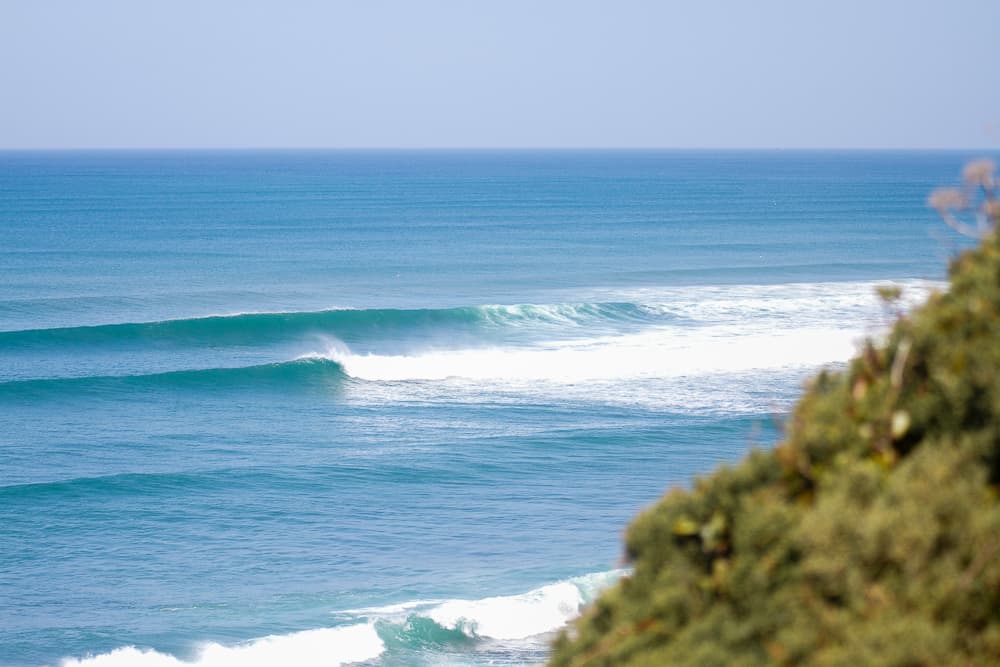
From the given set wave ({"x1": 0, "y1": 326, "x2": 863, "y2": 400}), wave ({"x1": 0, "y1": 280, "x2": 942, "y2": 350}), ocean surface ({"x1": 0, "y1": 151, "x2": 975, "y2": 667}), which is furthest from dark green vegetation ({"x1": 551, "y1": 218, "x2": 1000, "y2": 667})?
wave ({"x1": 0, "y1": 280, "x2": 942, "y2": 350})

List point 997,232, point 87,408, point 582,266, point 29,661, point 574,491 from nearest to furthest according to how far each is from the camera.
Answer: point 997,232
point 29,661
point 574,491
point 87,408
point 582,266

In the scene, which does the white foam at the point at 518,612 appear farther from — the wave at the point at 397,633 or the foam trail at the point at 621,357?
the foam trail at the point at 621,357

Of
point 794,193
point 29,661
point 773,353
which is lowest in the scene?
point 29,661

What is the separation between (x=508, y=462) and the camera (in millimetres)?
24906

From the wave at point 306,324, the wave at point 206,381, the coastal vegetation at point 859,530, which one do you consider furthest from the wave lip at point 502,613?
the wave at point 306,324

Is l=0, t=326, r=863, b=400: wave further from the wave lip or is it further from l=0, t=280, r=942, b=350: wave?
the wave lip

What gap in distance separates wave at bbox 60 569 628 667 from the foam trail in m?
16.3

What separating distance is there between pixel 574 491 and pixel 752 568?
16158 mm

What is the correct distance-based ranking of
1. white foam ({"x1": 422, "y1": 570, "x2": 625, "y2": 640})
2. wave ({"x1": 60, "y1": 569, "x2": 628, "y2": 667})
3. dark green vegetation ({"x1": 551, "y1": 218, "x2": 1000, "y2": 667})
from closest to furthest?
dark green vegetation ({"x1": 551, "y1": 218, "x2": 1000, "y2": 667}) → wave ({"x1": 60, "y1": 569, "x2": 628, "y2": 667}) → white foam ({"x1": 422, "y1": 570, "x2": 625, "y2": 640})

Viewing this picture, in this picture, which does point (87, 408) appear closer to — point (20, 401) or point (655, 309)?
point (20, 401)

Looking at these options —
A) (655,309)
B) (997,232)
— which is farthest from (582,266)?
(997,232)

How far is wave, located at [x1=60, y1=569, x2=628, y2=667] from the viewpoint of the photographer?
16000 mm

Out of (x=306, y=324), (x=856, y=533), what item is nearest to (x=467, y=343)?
(x=306, y=324)

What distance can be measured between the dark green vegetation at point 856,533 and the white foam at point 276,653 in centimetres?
873
